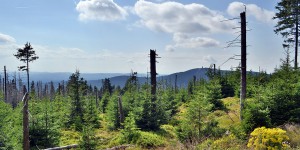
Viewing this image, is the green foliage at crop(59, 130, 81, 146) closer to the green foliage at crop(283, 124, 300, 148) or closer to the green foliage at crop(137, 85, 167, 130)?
the green foliage at crop(137, 85, 167, 130)

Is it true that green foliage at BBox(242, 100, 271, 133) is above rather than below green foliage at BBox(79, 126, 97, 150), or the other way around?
above

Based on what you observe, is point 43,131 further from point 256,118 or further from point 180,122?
point 256,118

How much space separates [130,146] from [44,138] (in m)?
5.97

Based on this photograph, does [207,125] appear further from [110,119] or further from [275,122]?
[110,119]

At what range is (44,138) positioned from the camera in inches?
698

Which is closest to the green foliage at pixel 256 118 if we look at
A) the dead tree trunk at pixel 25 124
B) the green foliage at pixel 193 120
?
the green foliage at pixel 193 120

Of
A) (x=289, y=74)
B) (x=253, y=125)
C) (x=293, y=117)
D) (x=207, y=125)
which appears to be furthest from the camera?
(x=289, y=74)

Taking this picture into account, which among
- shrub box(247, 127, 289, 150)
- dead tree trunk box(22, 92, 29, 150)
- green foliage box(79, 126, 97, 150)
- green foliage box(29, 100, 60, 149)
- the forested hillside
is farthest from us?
green foliage box(29, 100, 60, 149)

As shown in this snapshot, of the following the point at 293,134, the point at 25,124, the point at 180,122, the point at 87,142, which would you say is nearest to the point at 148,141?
the point at 180,122

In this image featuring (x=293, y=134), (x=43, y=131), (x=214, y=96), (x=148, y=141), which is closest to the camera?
(x=293, y=134)

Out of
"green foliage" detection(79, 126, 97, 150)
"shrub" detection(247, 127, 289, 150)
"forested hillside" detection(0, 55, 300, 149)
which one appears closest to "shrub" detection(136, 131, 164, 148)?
"forested hillside" detection(0, 55, 300, 149)

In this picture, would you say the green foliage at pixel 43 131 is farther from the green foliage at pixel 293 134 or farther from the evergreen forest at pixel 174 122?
the green foliage at pixel 293 134

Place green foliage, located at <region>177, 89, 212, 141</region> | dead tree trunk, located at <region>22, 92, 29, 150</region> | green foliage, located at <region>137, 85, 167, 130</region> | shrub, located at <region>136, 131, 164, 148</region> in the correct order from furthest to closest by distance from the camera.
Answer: green foliage, located at <region>137, 85, 167, 130</region> → shrub, located at <region>136, 131, 164, 148</region> → green foliage, located at <region>177, 89, 212, 141</region> → dead tree trunk, located at <region>22, 92, 29, 150</region>

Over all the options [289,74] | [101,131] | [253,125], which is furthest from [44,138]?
[289,74]
